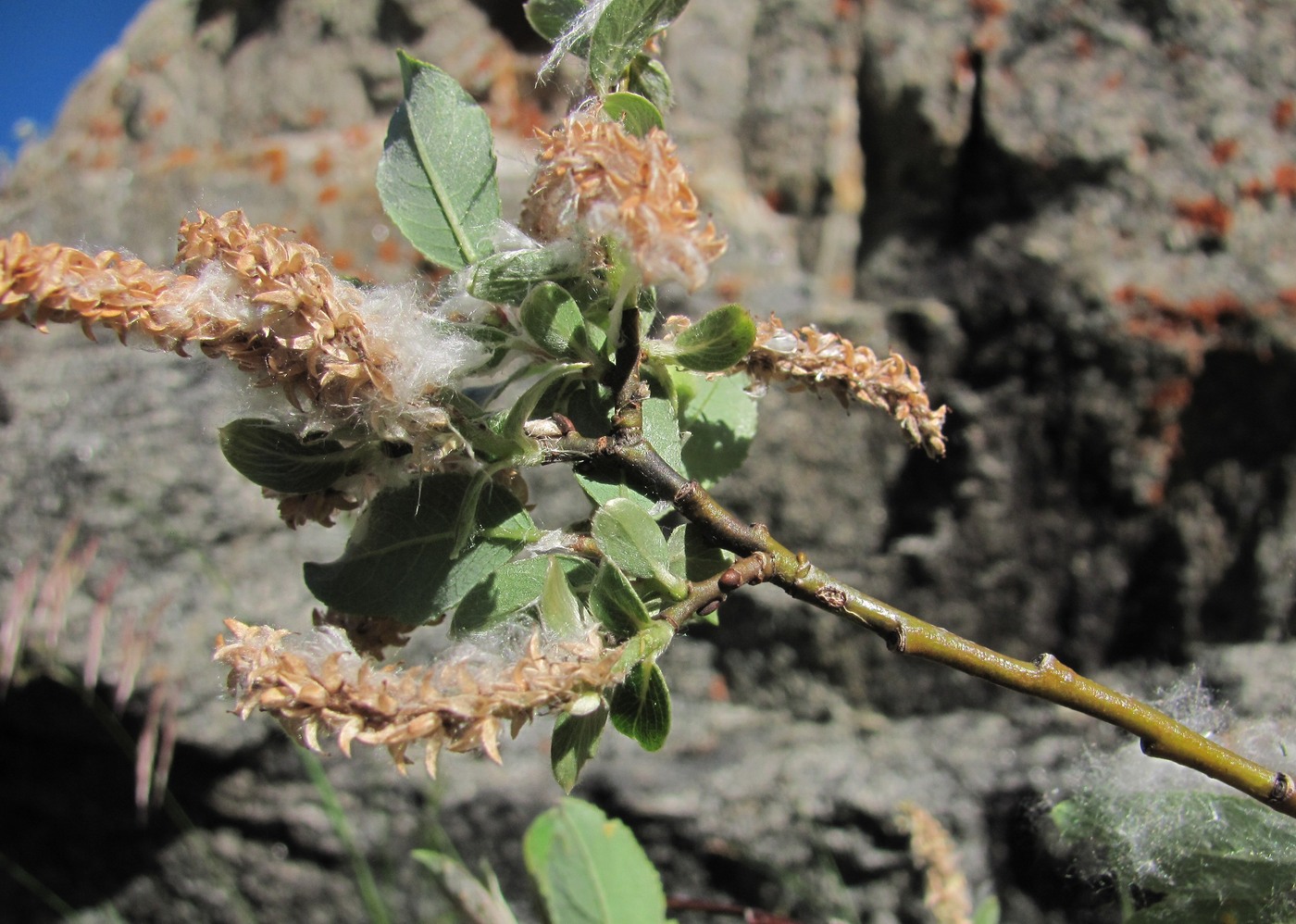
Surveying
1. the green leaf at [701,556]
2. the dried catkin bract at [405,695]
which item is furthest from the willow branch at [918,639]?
the dried catkin bract at [405,695]

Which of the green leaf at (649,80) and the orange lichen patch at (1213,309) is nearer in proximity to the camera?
the green leaf at (649,80)

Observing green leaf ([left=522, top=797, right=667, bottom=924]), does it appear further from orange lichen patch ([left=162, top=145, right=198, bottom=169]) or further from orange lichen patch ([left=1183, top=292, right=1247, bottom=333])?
orange lichen patch ([left=162, top=145, right=198, bottom=169])

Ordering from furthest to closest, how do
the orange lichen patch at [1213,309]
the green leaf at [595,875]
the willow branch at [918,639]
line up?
the orange lichen patch at [1213,309]
the green leaf at [595,875]
the willow branch at [918,639]

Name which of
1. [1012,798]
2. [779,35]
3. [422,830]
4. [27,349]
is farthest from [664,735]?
[27,349]

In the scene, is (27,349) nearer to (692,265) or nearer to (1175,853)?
→ (692,265)

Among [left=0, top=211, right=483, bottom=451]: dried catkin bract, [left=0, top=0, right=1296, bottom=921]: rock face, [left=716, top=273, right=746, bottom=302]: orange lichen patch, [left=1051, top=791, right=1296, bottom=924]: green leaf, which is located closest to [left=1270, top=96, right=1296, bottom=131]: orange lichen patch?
[left=0, top=0, right=1296, bottom=921]: rock face

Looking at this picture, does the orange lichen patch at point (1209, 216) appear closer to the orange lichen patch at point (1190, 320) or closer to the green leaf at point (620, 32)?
the orange lichen patch at point (1190, 320)

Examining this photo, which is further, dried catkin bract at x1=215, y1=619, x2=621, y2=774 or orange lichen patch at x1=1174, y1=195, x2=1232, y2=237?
orange lichen patch at x1=1174, y1=195, x2=1232, y2=237
